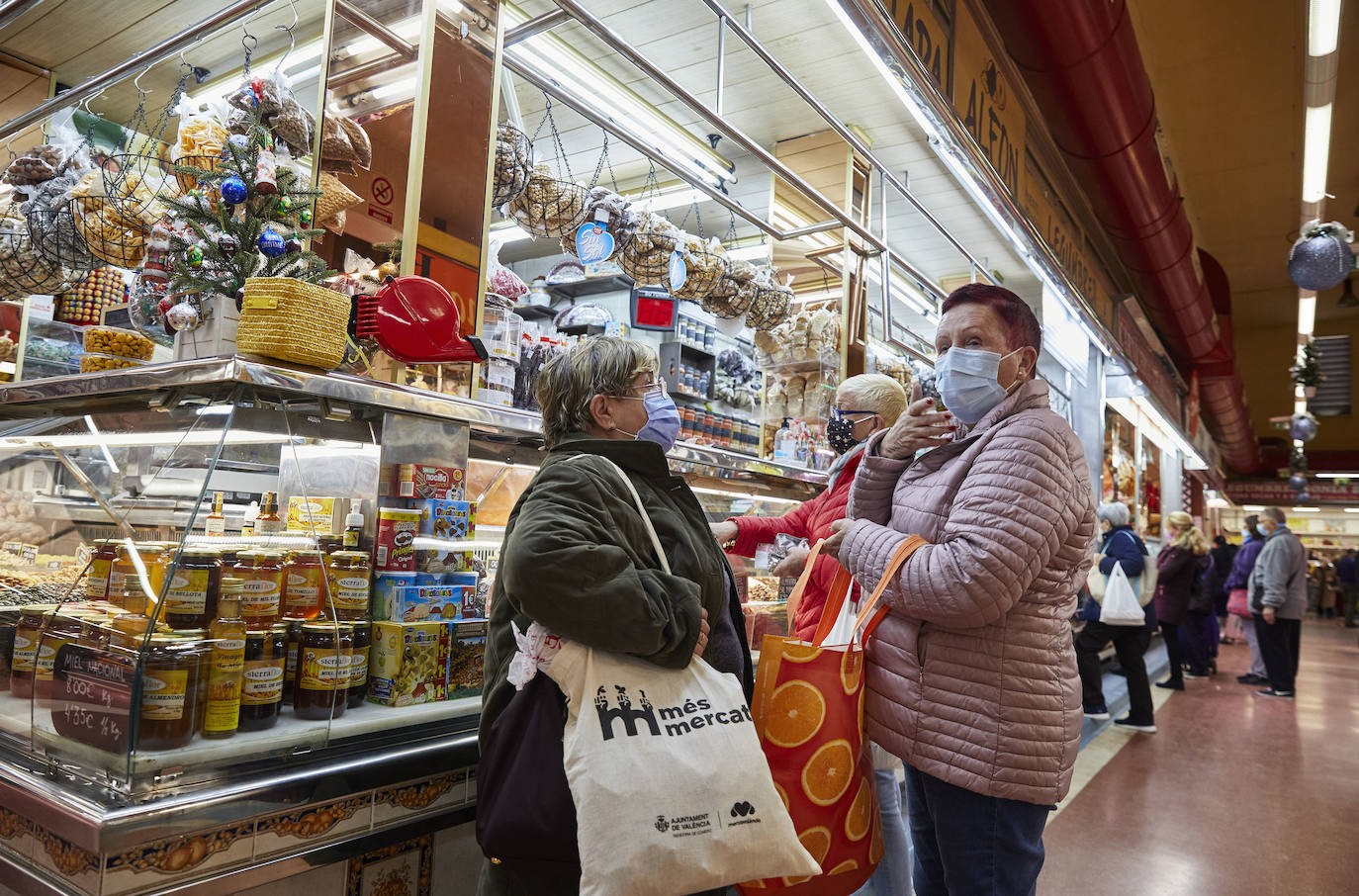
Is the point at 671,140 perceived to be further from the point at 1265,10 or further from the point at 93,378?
the point at 93,378

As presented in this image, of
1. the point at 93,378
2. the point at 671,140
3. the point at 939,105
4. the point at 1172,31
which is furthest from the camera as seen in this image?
the point at 671,140

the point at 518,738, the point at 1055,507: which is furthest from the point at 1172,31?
the point at 518,738

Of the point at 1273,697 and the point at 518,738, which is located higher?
the point at 518,738

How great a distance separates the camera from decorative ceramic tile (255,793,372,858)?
161 centimetres

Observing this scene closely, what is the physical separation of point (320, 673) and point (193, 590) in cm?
33

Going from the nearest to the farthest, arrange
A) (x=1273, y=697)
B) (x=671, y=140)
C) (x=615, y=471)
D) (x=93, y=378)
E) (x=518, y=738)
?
(x=518, y=738)
(x=615, y=471)
(x=93, y=378)
(x=671, y=140)
(x=1273, y=697)

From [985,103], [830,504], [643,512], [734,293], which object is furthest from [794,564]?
[734,293]

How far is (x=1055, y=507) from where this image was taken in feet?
5.54

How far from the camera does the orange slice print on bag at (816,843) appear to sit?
5.59 feet

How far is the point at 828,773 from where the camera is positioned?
5.66 ft

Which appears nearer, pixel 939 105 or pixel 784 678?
pixel 784 678

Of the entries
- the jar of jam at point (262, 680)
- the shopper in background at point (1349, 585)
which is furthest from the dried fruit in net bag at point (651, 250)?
the shopper in background at point (1349, 585)

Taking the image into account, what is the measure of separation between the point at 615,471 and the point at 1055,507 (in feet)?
2.85

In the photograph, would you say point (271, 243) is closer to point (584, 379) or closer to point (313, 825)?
point (584, 379)
